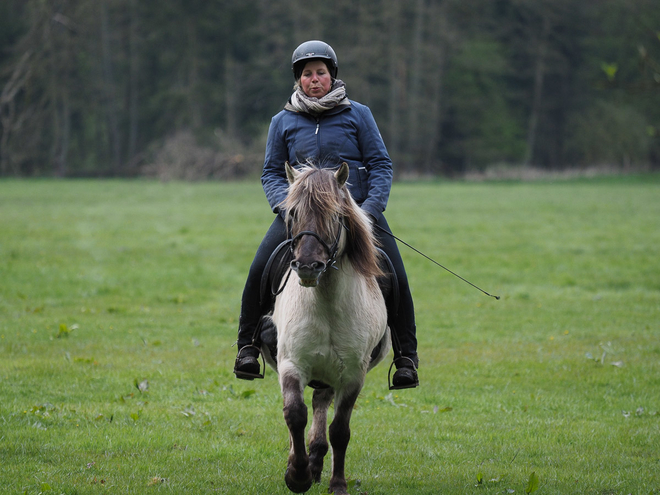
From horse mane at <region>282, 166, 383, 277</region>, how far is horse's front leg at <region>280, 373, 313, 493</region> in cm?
84

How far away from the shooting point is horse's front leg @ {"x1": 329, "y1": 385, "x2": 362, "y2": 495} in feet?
17.9

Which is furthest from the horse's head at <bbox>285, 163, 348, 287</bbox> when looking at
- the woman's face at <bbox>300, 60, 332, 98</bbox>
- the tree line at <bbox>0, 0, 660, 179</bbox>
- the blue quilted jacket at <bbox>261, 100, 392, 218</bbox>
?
the tree line at <bbox>0, 0, 660, 179</bbox>

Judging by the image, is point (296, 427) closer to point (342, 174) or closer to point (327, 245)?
point (327, 245)

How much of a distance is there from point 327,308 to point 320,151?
1.22 m

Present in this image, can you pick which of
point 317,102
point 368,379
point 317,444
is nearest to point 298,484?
point 317,444

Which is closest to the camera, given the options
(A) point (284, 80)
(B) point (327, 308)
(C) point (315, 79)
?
(B) point (327, 308)

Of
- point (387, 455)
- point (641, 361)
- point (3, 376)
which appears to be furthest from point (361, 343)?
point (641, 361)

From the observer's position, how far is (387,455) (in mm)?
6582

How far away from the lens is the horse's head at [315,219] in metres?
4.50

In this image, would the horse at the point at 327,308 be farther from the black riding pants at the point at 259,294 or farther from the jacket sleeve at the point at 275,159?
the jacket sleeve at the point at 275,159

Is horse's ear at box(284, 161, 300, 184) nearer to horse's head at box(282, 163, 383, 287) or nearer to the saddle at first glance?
horse's head at box(282, 163, 383, 287)

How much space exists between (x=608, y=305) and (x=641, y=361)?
4201mm

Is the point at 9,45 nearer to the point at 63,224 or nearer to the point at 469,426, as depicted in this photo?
the point at 63,224

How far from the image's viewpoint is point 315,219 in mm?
4684
